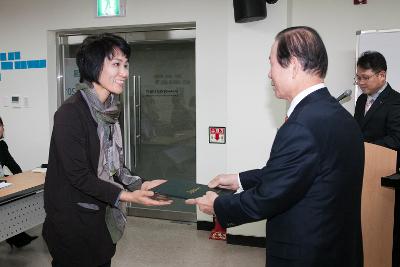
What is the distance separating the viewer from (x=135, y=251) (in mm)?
3789

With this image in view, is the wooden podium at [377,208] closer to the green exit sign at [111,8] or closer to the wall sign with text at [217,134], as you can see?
the wall sign with text at [217,134]

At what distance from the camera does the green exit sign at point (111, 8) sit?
4.34 meters

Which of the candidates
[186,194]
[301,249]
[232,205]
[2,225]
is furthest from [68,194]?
[2,225]

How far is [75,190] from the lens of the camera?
5.58 ft

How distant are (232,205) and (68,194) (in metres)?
0.71

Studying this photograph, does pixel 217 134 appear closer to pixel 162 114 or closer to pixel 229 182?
pixel 162 114

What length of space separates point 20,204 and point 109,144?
158cm

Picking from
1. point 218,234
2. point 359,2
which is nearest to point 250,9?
point 359,2

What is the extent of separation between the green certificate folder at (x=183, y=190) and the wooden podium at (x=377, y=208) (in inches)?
42.1

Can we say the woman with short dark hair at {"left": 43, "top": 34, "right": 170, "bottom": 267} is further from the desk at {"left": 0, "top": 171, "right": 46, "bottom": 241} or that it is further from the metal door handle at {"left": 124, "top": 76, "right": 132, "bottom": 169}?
the metal door handle at {"left": 124, "top": 76, "right": 132, "bottom": 169}

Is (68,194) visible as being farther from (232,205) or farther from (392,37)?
(392,37)

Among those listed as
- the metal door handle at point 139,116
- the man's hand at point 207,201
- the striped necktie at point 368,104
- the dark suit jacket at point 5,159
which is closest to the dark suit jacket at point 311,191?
the man's hand at point 207,201

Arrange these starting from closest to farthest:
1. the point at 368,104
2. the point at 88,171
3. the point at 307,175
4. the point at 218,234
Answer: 1. the point at 307,175
2. the point at 88,171
3. the point at 368,104
4. the point at 218,234

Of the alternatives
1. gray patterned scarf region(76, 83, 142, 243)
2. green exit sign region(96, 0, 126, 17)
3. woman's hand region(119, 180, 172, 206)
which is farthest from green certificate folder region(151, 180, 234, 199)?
green exit sign region(96, 0, 126, 17)
